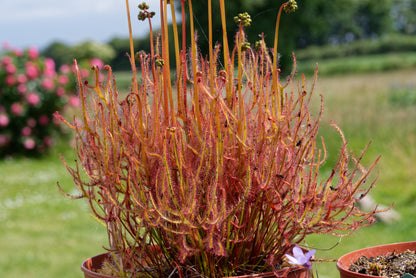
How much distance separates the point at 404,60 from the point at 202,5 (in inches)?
890

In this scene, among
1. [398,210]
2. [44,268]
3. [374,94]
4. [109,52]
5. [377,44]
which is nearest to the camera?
[44,268]

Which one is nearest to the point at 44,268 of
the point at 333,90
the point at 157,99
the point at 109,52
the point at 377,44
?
the point at 157,99

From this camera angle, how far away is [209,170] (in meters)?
1.18

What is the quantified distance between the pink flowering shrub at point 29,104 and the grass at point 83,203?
37 centimetres

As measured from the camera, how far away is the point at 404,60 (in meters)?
22.3

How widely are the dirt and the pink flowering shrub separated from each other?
353 inches

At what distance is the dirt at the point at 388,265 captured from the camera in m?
1.29

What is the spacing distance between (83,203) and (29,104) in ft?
14.3

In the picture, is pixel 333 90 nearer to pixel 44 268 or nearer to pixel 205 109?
pixel 44 268

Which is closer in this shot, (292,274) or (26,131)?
(292,274)

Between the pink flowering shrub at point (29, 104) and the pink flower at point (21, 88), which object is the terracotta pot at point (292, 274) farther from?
the pink flower at point (21, 88)

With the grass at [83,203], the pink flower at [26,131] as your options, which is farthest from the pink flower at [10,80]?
the grass at [83,203]

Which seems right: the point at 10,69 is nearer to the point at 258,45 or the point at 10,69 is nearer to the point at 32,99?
the point at 32,99

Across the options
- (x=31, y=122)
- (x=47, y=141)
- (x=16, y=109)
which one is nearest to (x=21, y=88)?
(x=16, y=109)
